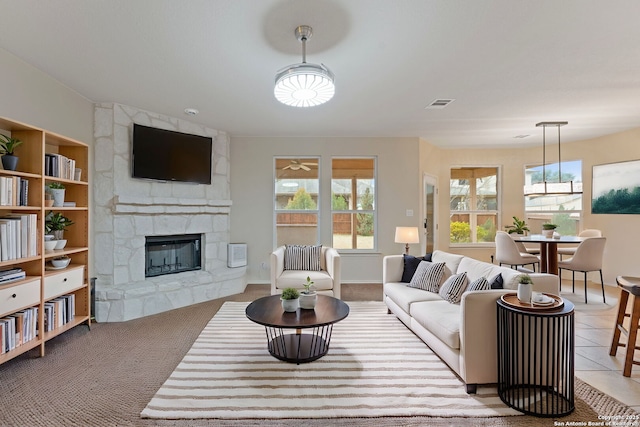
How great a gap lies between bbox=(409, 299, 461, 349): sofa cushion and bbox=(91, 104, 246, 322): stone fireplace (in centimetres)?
298

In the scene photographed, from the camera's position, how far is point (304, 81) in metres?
2.13

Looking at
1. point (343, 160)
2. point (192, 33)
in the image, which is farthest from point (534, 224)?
point (192, 33)

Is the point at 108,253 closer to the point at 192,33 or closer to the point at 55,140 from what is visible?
the point at 55,140

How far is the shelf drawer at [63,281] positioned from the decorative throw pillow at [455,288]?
142 inches

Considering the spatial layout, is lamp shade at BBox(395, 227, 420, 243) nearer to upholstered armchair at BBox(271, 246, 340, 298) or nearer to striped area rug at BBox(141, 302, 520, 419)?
upholstered armchair at BBox(271, 246, 340, 298)

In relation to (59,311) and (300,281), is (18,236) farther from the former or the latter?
(300,281)

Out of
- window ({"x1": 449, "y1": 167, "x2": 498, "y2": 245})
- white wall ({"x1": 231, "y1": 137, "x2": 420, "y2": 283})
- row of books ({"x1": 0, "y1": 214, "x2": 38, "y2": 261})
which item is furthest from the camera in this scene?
window ({"x1": 449, "y1": 167, "x2": 498, "y2": 245})

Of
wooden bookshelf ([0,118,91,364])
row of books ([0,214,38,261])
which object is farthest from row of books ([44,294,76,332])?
row of books ([0,214,38,261])

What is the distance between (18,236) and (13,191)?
0.36 meters

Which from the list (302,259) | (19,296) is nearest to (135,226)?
(19,296)

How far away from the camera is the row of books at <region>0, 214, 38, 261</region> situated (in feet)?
7.75

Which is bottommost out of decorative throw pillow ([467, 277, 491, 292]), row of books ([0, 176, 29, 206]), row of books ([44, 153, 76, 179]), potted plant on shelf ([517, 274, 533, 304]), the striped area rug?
the striped area rug

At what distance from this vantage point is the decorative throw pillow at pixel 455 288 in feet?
9.40

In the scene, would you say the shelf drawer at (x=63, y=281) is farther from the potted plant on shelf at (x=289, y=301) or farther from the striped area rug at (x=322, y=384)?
the potted plant on shelf at (x=289, y=301)
